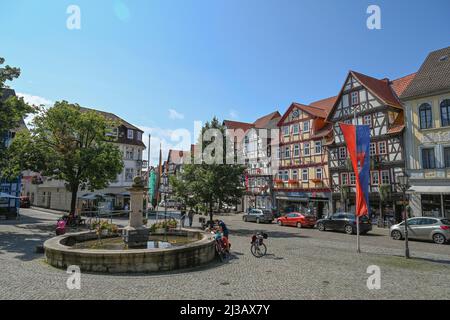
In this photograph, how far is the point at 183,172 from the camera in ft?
87.8

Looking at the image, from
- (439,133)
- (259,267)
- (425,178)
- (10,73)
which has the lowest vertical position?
(259,267)

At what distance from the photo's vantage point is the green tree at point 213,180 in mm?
24734

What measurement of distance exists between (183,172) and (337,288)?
19.8m

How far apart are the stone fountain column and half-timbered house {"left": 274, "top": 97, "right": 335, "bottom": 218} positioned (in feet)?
86.7

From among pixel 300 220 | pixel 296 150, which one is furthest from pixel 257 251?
pixel 296 150

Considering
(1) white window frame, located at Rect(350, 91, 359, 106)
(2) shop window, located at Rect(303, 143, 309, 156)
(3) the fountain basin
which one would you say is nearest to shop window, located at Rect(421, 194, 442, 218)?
(1) white window frame, located at Rect(350, 91, 359, 106)

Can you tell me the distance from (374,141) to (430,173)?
242 inches

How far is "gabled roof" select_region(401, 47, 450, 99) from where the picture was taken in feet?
84.5

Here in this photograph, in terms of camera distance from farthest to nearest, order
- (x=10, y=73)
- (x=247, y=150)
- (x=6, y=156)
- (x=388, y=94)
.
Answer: (x=247, y=150)
(x=388, y=94)
(x=6, y=156)
(x=10, y=73)

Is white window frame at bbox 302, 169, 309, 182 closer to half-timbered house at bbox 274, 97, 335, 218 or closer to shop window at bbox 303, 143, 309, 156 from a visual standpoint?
half-timbered house at bbox 274, 97, 335, 218

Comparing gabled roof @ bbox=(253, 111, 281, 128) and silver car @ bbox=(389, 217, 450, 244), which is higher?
gabled roof @ bbox=(253, 111, 281, 128)

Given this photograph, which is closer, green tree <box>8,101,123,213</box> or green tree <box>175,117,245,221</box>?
green tree <box>8,101,123,213</box>
